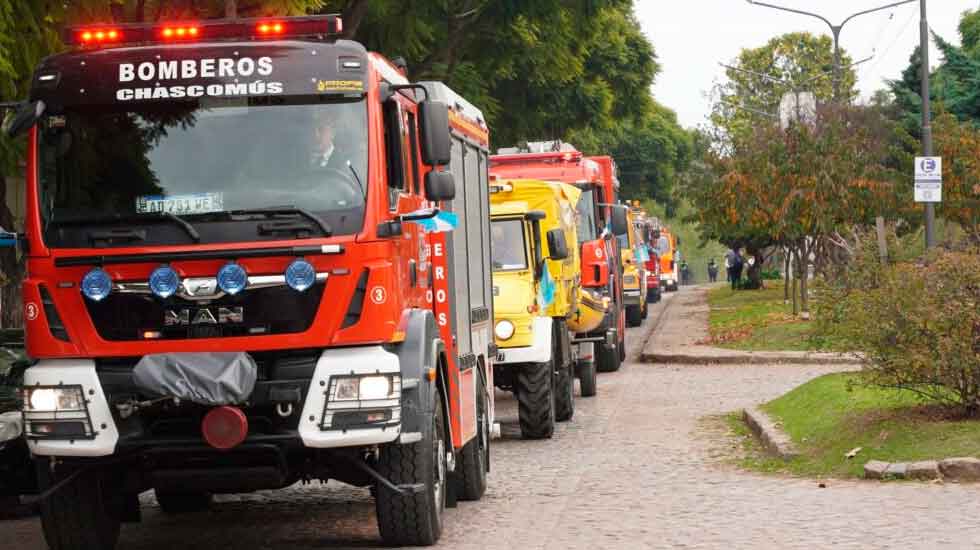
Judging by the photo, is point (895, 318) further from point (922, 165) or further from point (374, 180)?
point (922, 165)

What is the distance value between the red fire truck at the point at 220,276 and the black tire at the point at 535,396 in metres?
6.80

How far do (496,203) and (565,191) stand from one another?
2206 mm

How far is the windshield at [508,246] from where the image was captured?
59.1 ft

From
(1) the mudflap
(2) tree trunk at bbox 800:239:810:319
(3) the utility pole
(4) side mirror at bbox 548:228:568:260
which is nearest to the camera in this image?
(1) the mudflap

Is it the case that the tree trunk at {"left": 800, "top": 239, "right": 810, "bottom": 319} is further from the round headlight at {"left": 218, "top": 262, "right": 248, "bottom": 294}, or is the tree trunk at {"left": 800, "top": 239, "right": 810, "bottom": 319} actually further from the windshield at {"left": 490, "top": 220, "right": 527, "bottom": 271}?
the round headlight at {"left": 218, "top": 262, "right": 248, "bottom": 294}

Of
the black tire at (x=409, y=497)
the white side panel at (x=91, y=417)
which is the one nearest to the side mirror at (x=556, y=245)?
the black tire at (x=409, y=497)

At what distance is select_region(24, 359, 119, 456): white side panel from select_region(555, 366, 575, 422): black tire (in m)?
9.42

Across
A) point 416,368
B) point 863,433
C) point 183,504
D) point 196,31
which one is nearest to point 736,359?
point 863,433

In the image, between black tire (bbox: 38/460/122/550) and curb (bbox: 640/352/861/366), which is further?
curb (bbox: 640/352/861/366)

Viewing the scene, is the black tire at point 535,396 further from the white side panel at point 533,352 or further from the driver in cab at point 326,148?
the driver in cab at point 326,148

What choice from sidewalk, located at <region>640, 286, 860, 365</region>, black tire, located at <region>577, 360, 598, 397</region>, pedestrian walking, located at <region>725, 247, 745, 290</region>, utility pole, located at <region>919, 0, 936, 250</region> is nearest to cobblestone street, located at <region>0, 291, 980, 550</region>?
black tire, located at <region>577, 360, 598, 397</region>

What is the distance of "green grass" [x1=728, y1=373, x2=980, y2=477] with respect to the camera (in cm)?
1330

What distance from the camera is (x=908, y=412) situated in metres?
14.7

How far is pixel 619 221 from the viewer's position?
1088 inches
